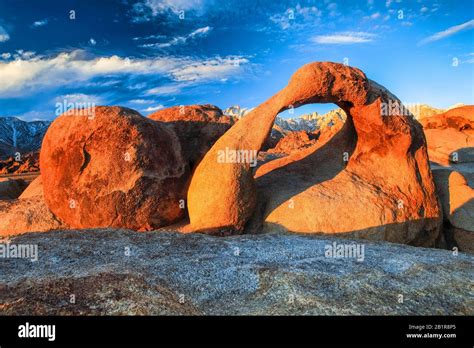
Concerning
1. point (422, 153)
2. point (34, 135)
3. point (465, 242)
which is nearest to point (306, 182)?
point (422, 153)

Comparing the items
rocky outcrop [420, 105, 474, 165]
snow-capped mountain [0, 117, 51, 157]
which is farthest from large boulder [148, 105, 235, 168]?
snow-capped mountain [0, 117, 51, 157]

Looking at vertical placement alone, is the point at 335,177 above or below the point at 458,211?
above

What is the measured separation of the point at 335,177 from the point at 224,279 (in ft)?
15.2

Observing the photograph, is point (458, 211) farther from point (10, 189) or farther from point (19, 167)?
point (19, 167)

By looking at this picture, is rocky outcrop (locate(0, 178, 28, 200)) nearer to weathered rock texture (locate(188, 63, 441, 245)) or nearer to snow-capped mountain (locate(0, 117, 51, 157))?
weathered rock texture (locate(188, 63, 441, 245))

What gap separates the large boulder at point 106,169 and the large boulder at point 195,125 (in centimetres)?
77

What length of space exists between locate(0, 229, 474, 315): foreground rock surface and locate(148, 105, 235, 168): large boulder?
288cm

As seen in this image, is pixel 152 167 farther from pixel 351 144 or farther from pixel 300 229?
pixel 351 144

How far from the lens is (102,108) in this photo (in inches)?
256

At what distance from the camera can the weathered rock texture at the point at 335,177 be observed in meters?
6.46

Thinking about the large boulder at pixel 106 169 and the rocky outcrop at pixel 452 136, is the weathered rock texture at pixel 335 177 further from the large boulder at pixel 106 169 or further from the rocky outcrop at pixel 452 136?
the rocky outcrop at pixel 452 136

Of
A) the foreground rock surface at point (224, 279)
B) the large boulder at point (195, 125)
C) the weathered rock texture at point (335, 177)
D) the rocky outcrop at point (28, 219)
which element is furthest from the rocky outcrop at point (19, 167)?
the foreground rock surface at point (224, 279)

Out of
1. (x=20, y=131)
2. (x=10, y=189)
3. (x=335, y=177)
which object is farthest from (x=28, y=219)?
(x=20, y=131)

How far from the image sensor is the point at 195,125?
7.59 m
